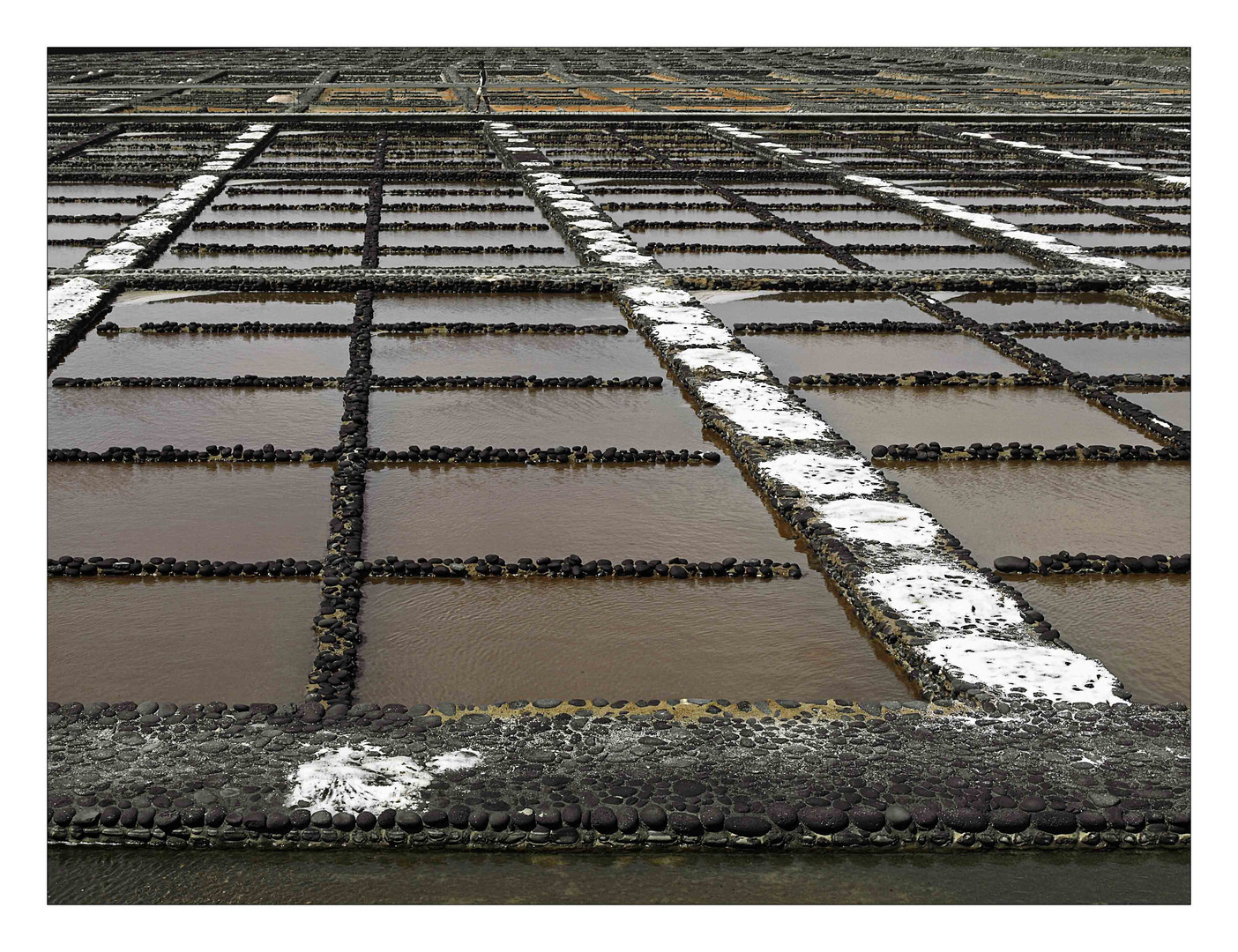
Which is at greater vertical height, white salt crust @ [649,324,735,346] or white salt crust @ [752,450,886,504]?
white salt crust @ [649,324,735,346]

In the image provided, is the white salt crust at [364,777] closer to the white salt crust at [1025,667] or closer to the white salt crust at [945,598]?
the white salt crust at [1025,667]

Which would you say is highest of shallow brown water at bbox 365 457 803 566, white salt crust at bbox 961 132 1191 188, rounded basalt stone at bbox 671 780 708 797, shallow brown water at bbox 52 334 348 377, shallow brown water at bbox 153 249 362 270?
white salt crust at bbox 961 132 1191 188

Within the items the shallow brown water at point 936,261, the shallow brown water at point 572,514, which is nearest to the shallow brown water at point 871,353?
the shallow brown water at point 572,514

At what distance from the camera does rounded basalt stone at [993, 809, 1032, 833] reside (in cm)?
359

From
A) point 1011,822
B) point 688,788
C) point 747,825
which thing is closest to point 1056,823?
point 1011,822

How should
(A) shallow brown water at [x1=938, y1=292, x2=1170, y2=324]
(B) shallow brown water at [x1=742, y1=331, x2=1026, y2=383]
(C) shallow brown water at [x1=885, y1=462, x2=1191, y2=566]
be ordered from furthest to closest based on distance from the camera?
(A) shallow brown water at [x1=938, y1=292, x2=1170, y2=324]
(B) shallow brown water at [x1=742, y1=331, x2=1026, y2=383]
(C) shallow brown water at [x1=885, y1=462, x2=1191, y2=566]

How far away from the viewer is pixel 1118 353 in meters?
9.24

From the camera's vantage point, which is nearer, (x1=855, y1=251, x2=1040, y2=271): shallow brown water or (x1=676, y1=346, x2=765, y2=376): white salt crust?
(x1=676, y1=346, x2=765, y2=376): white salt crust

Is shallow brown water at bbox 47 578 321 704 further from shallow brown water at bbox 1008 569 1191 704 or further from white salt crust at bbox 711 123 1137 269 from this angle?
white salt crust at bbox 711 123 1137 269

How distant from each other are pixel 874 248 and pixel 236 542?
8.53 metres

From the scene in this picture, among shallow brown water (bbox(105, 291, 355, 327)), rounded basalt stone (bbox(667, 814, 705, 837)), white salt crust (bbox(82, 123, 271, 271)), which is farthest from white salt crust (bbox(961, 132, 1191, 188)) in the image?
rounded basalt stone (bbox(667, 814, 705, 837))

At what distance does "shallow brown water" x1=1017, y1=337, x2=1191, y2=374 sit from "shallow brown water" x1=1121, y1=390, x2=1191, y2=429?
47 cm

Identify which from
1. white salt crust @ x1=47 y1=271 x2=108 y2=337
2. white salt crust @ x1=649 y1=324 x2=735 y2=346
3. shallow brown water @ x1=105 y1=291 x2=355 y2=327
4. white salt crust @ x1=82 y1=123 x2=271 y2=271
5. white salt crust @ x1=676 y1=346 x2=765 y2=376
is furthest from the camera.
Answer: white salt crust @ x1=82 y1=123 x2=271 y2=271

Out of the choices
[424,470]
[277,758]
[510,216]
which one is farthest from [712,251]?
[277,758]
